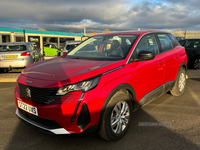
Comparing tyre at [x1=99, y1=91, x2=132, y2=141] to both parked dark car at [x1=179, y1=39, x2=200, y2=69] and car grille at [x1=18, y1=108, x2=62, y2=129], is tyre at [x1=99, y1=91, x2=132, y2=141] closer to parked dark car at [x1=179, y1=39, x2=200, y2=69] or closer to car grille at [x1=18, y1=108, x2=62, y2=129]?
car grille at [x1=18, y1=108, x2=62, y2=129]

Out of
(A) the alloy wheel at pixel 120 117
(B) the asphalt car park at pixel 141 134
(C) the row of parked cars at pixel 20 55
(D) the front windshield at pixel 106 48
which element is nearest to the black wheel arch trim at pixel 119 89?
(A) the alloy wheel at pixel 120 117

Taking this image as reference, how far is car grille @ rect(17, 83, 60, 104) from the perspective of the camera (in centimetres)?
232

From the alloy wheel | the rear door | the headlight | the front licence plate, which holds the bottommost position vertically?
the alloy wheel

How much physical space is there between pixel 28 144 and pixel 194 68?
29.6ft

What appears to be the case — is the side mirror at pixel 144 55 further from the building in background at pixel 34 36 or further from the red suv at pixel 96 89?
the building in background at pixel 34 36

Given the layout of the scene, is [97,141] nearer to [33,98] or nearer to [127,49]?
[33,98]

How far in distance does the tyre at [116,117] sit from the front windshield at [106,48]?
0.74 metres

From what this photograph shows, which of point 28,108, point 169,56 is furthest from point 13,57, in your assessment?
point 169,56

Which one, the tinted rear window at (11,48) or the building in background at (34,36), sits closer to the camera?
the tinted rear window at (11,48)

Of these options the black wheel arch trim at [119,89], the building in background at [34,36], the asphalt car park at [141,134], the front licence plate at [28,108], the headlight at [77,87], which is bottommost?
the asphalt car park at [141,134]

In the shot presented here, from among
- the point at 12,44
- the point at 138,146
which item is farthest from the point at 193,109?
the point at 12,44

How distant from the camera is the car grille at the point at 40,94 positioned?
232 cm

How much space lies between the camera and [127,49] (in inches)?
126

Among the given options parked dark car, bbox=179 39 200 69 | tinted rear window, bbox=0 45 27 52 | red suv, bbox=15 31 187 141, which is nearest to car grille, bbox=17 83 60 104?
red suv, bbox=15 31 187 141
